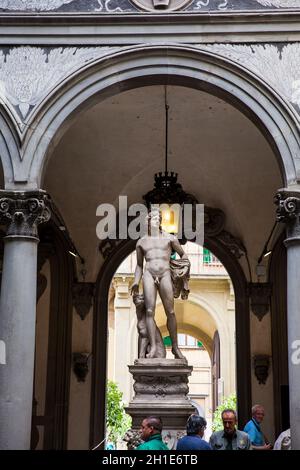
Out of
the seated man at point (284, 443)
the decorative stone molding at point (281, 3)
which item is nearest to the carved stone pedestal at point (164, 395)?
the seated man at point (284, 443)

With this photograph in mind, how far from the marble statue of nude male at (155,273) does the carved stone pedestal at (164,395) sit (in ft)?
0.76

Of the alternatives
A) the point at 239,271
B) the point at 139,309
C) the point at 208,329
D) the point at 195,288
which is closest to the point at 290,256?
the point at 139,309

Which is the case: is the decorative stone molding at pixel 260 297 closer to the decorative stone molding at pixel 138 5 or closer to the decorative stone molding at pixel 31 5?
the decorative stone molding at pixel 138 5

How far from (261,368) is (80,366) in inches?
123

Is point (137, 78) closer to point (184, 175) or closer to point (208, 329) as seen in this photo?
point (184, 175)

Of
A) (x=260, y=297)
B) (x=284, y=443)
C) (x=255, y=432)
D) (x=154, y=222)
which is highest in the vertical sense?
(x=154, y=222)

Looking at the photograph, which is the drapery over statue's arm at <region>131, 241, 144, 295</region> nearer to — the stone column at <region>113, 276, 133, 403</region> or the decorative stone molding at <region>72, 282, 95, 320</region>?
the decorative stone molding at <region>72, 282, 95, 320</region>

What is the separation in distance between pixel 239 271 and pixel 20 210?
6.07 metres

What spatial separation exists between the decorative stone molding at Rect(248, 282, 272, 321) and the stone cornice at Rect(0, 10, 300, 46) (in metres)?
5.48

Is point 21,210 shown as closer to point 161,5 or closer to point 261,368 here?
point 161,5

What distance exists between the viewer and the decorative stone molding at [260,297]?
1327 cm

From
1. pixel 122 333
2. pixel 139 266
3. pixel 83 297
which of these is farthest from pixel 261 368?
pixel 122 333

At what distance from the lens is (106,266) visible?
1374 cm

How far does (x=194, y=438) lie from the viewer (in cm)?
546
